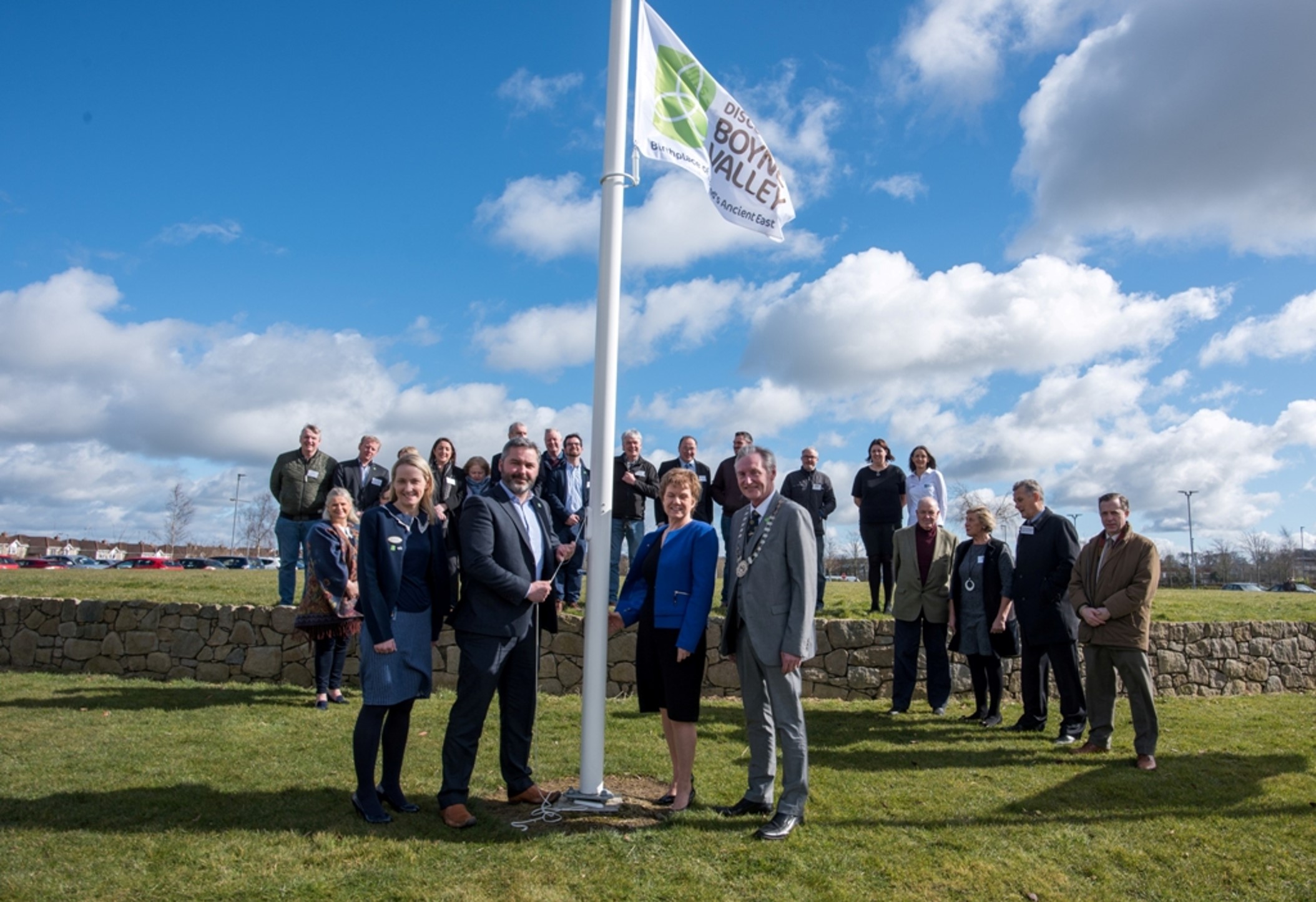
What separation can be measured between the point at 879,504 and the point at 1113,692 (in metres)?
4.13

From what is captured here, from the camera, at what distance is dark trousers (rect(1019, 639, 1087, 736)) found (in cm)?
755

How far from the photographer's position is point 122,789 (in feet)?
18.8

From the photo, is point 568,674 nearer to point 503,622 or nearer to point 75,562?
point 503,622

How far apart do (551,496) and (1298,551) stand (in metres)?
96.4

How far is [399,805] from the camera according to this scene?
5277mm

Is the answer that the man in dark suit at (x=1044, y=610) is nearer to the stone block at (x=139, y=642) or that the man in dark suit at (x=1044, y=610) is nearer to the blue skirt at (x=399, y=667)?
the blue skirt at (x=399, y=667)

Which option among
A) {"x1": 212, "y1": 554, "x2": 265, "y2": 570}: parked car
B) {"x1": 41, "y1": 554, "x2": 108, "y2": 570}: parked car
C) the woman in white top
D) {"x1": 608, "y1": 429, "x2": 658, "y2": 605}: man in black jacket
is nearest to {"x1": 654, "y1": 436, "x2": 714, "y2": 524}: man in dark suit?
{"x1": 608, "y1": 429, "x2": 658, "y2": 605}: man in black jacket

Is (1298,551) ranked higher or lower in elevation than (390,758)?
higher

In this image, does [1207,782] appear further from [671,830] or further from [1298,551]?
[1298,551]

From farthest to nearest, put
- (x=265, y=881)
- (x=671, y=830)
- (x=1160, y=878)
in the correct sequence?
(x=671, y=830), (x=1160, y=878), (x=265, y=881)

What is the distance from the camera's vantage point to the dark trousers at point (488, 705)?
516 cm

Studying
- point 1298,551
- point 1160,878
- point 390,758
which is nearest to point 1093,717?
point 1160,878

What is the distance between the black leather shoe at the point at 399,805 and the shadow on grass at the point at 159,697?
3.96 metres

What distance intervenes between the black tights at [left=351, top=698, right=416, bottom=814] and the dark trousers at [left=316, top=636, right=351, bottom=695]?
3581mm
